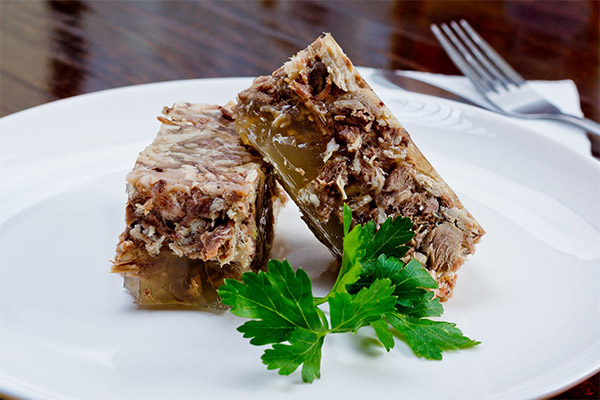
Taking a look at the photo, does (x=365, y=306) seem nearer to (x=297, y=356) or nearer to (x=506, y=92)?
(x=297, y=356)

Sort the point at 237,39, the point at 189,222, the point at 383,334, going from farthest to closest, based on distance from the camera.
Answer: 1. the point at 237,39
2. the point at 189,222
3. the point at 383,334

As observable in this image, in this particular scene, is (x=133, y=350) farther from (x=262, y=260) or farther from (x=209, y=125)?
(x=209, y=125)

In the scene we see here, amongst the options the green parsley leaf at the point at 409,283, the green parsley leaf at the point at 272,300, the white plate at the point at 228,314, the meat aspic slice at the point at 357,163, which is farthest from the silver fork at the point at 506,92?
the green parsley leaf at the point at 272,300

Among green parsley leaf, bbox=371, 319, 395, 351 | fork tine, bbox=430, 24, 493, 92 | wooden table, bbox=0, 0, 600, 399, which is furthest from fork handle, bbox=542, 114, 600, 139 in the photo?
green parsley leaf, bbox=371, 319, 395, 351

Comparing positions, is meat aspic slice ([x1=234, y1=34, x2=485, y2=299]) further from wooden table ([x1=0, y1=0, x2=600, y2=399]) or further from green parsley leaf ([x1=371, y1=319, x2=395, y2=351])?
wooden table ([x1=0, y1=0, x2=600, y2=399])

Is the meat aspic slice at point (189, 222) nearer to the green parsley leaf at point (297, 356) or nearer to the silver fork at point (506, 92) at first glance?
the green parsley leaf at point (297, 356)

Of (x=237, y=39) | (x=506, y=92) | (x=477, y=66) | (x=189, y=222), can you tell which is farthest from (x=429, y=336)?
(x=237, y=39)
